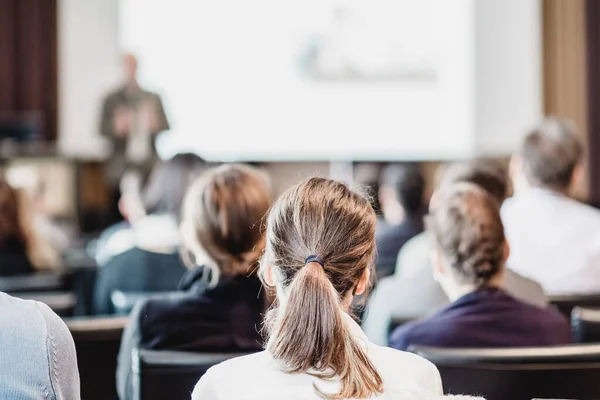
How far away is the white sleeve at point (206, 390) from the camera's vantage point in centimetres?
141

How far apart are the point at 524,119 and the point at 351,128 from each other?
150 centimetres

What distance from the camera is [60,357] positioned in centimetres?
133

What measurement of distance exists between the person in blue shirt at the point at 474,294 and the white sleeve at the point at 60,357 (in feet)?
3.01

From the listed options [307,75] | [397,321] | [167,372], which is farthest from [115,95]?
[167,372]

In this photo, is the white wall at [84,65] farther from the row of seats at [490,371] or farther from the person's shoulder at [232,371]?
the person's shoulder at [232,371]

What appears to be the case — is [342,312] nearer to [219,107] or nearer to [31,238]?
[31,238]

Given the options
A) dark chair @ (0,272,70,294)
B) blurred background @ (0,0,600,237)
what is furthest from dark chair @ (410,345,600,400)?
blurred background @ (0,0,600,237)

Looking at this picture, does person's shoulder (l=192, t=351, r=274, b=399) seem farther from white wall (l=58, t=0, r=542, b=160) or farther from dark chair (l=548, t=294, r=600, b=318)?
white wall (l=58, t=0, r=542, b=160)

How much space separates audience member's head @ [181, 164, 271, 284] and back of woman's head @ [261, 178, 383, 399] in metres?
0.65

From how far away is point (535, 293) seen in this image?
2580 mm

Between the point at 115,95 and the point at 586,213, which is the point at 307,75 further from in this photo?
the point at 586,213

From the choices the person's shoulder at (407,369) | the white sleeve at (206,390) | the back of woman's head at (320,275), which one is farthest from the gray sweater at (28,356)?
the person's shoulder at (407,369)

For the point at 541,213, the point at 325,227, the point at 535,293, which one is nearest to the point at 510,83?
the point at 541,213

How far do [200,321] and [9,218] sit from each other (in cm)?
153
